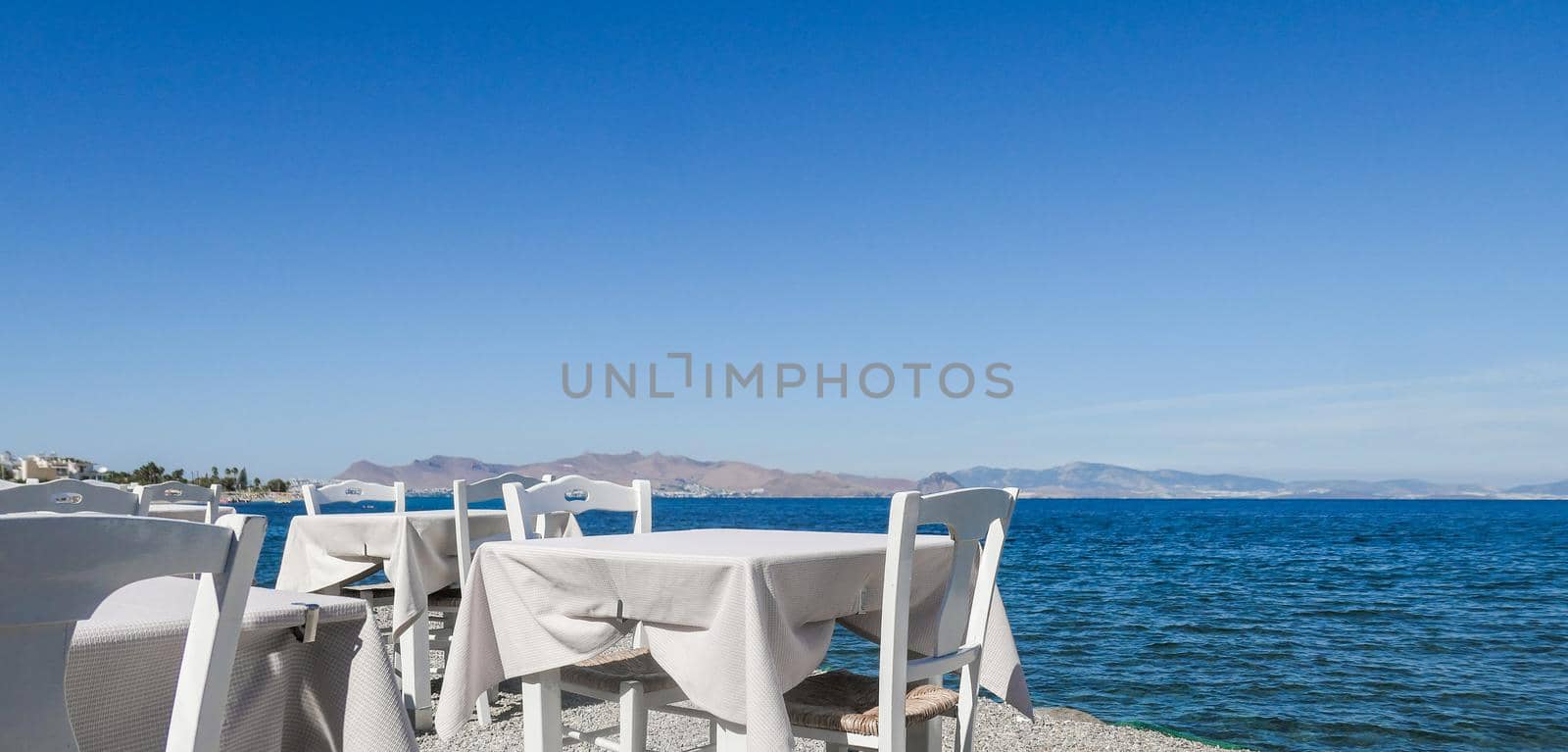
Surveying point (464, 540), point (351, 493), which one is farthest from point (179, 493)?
point (464, 540)

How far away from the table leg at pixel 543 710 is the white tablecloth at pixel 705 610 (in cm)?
6

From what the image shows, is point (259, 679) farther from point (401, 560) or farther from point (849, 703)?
point (401, 560)

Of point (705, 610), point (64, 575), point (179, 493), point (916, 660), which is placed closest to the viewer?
point (64, 575)

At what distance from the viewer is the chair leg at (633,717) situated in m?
2.66

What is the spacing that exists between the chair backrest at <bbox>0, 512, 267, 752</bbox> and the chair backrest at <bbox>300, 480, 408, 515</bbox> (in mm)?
4106

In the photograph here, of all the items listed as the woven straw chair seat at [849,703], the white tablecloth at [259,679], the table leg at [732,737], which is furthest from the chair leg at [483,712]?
the white tablecloth at [259,679]

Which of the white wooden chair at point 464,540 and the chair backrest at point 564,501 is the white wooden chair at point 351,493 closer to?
the white wooden chair at point 464,540

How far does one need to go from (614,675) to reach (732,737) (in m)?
0.55

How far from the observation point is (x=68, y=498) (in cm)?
261

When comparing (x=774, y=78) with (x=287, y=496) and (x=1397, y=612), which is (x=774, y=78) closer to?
(x=1397, y=612)

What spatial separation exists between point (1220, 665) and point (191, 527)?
29.5 ft

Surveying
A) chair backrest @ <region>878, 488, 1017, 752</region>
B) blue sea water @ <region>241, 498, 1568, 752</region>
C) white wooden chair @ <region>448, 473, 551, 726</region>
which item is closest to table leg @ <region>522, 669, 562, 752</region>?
chair backrest @ <region>878, 488, 1017, 752</region>

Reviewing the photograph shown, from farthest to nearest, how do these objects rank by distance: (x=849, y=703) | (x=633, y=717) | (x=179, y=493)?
(x=179, y=493), (x=633, y=717), (x=849, y=703)

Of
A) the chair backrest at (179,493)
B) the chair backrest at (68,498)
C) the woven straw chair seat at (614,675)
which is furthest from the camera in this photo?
the chair backrest at (179,493)
